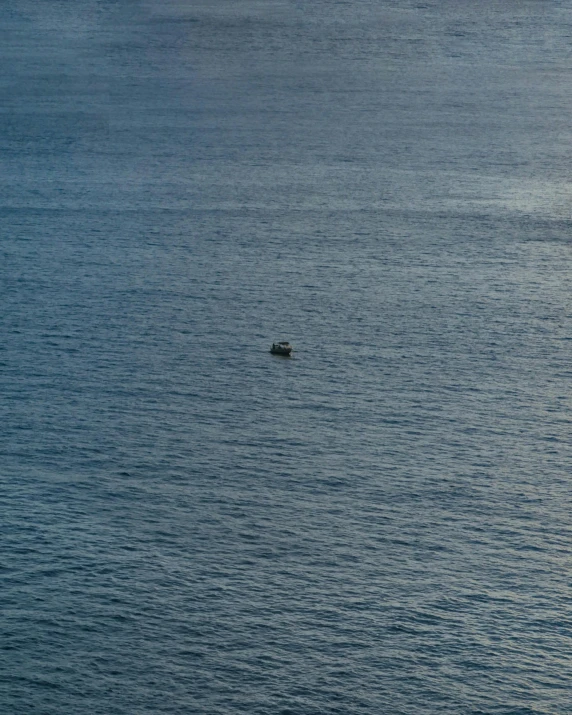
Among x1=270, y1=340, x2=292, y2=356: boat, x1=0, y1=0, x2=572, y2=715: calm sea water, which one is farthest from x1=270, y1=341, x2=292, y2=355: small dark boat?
x1=0, y1=0, x2=572, y2=715: calm sea water

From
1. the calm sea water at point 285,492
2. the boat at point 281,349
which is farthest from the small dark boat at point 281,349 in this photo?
the calm sea water at point 285,492

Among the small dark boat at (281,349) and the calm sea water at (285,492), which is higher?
the small dark boat at (281,349)

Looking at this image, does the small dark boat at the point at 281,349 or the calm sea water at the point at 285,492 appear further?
the small dark boat at the point at 281,349

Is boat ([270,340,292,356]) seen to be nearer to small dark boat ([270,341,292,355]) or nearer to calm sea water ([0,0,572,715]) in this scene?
small dark boat ([270,341,292,355])

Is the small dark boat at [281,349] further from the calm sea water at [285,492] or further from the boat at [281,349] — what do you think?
the calm sea water at [285,492]

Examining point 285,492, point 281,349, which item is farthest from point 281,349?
point 285,492

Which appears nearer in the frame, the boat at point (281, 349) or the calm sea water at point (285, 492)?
the calm sea water at point (285, 492)

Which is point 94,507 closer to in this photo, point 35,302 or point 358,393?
point 358,393


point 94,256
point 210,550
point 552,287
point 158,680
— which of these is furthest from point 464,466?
point 94,256
